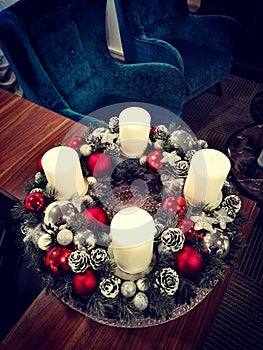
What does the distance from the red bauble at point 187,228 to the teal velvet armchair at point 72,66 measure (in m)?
0.63

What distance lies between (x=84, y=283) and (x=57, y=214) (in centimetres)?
18

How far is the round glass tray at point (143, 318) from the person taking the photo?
658 millimetres

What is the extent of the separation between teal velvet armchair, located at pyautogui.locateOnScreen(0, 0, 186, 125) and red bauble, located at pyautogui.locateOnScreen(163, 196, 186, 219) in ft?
1.84

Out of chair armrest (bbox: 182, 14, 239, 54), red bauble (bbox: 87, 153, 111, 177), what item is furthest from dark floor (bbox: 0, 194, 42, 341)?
chair armrest (bbox: 182, 14, 239, 54)

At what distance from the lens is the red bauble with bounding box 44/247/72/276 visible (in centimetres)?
67

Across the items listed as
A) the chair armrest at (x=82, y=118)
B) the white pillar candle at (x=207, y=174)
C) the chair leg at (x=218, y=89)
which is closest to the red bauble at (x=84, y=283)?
the white pillar candle at (x=207, y=174)

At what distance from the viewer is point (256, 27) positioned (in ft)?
7.93

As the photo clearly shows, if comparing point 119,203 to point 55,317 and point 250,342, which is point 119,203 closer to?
point 55,317

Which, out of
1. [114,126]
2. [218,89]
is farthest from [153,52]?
[114,126]

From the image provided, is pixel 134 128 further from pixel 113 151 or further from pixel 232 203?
pixel 232 203

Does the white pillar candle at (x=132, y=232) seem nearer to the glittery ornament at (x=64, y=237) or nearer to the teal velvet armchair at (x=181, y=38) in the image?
the glittery ornament at (x=64, y=237)

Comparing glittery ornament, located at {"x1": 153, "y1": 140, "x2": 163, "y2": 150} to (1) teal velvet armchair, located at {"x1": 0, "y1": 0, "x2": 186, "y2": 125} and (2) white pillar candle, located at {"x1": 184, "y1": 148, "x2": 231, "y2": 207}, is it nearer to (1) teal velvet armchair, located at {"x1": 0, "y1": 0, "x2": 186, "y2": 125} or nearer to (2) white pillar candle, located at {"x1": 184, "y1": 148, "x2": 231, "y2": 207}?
(2) white pillar candle, located at {"x1": 184, "y1": 148, "x2": 231, "y2": 207}

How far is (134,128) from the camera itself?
2.80 feet

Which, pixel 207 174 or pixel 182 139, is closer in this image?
pixel 207 174
